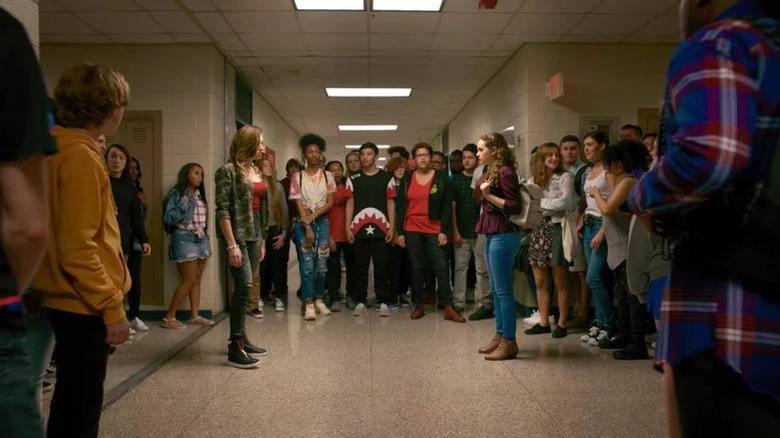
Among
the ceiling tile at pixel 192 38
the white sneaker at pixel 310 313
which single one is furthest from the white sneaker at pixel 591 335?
the ceiling tile at pixel 192 38

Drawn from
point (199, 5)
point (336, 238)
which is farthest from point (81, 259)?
point (336, 238)

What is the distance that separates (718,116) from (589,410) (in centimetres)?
229

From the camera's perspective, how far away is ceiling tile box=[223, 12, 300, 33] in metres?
4.81

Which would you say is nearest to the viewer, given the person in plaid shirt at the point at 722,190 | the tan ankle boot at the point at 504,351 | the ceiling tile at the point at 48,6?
the person in plaid shirt at the point at 722,190

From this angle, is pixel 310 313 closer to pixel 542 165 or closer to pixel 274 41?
pixel 542 165

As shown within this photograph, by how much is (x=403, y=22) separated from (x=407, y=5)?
403 millimetres

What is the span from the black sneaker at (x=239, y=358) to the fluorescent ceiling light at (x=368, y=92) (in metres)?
5.10

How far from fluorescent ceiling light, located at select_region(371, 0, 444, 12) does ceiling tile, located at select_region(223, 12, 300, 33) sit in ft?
2.63

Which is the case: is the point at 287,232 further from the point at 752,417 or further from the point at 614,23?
the point at 752,417

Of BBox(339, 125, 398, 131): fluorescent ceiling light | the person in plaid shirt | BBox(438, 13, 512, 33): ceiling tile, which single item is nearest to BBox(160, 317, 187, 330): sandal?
BBox(438, 13, 512, 33): ceiling tile

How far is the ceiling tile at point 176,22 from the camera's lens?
4766 millimetres

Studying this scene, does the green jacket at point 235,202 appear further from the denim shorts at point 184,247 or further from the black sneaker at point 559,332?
the black sneaker at point 559,332

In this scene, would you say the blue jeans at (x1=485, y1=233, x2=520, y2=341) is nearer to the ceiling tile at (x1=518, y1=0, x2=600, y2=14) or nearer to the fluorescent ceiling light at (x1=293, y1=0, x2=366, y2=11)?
the ceiling tile at (x1=518, y1=0, x2=600, y2=14)

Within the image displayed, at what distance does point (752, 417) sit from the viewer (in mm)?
859
